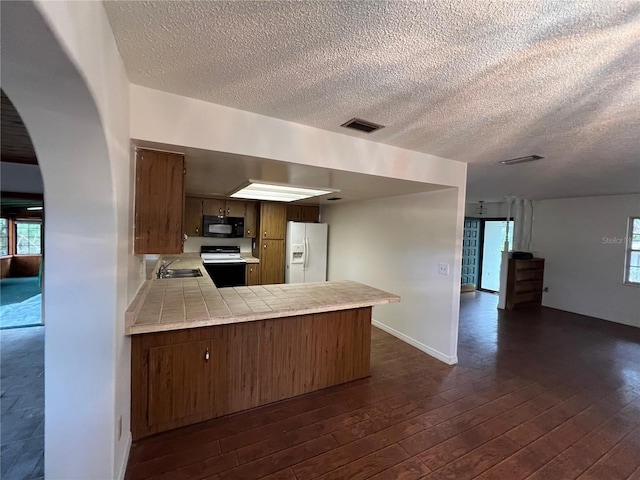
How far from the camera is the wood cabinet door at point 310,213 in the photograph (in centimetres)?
604

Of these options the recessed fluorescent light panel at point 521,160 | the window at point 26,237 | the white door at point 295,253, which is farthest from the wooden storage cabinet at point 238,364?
the window at point 26,237

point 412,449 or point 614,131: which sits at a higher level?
point 614,131

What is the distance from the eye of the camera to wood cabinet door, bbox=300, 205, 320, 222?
6.04m

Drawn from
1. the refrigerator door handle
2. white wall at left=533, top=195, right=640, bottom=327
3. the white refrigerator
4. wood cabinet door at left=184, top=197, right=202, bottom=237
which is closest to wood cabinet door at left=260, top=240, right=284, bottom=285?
the white refrigerator

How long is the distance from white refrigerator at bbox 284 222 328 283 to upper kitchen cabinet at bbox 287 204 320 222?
307mm

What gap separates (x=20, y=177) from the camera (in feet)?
12.3

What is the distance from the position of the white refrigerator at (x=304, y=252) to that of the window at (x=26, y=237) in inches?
345

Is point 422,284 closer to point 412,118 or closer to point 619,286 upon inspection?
point 412,118

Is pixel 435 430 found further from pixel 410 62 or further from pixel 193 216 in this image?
pixel 193 216

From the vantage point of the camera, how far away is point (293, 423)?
225 cm

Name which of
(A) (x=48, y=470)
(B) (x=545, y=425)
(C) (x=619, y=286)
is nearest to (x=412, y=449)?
(B) (x=545, y=425)

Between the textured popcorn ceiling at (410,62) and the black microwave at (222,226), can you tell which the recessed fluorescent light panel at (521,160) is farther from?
the black microwave at (222,226)

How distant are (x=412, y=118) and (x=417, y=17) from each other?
101 cm

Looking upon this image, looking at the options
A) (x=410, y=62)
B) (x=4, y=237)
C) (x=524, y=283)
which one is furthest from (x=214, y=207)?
(x=4, y=237)
